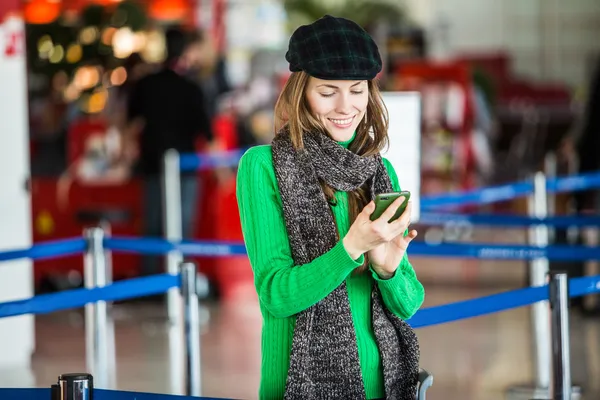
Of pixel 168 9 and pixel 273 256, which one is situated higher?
pixel 168 9

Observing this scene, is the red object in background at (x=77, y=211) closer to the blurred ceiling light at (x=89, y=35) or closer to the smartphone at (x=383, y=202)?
the blurred ceiling light at (x=89, y=35)

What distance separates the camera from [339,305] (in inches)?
102

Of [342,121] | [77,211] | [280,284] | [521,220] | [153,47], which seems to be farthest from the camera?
[153,47]

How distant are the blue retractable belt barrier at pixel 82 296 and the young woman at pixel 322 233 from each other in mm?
1659

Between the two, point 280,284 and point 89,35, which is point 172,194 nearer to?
point 89,35

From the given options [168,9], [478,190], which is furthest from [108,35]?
[478,190]

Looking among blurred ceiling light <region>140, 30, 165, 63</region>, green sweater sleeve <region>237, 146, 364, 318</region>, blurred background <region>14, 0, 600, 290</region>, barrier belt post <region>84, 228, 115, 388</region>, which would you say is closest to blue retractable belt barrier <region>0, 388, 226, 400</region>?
green sweater sleeve <region>237, 146, 364, 318</region>

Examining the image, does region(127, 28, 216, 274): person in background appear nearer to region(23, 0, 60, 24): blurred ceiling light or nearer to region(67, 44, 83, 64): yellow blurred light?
region(67, 44, 83, 64): yellow blurred light

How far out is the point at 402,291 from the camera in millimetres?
2629

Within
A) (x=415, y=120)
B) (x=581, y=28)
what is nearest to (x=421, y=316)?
(x=415, y=120)

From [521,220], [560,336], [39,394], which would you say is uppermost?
[521,220]

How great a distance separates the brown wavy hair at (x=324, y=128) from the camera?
8.56ft

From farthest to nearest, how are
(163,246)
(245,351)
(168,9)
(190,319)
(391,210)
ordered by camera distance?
(168,9)
(245,351)
(163,246)
(190,319)
(391,210)

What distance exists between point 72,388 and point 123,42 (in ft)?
26.5
